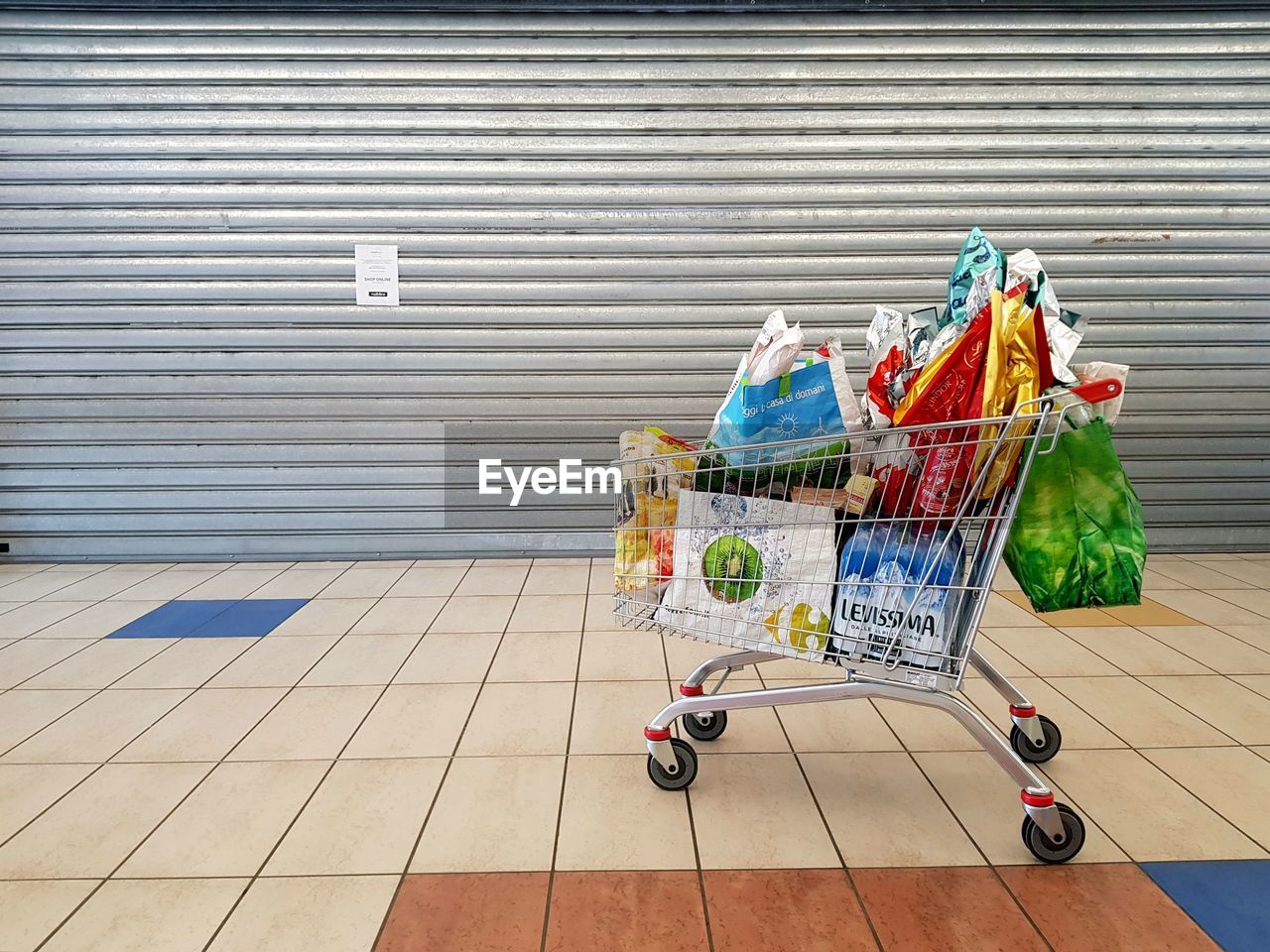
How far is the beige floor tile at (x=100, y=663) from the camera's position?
2561 mm

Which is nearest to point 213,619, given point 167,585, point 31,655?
point 31,655

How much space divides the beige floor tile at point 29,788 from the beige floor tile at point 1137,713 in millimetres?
2890

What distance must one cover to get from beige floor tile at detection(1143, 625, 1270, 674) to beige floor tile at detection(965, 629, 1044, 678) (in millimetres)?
475

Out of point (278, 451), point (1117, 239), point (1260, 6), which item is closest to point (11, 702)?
point (278, 451)

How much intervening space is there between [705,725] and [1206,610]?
2545 millimetres

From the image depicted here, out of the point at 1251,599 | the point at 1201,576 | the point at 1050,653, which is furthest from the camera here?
the point at 1201,576

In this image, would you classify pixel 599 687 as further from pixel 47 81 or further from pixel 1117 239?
pixel 47 81

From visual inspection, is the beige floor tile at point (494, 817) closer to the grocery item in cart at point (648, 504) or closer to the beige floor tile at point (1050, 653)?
the grocery item in cart at point (648, 504)

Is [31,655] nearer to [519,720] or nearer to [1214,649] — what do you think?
[519,720]

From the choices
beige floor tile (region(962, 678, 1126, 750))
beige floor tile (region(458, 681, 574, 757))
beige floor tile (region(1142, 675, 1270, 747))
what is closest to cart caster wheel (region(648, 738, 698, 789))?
beige floor tile (region(458, 681, 574, 757))

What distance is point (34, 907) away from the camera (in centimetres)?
151

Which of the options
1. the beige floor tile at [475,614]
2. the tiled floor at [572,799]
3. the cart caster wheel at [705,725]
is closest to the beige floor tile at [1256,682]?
the tiled floor at [572,799]

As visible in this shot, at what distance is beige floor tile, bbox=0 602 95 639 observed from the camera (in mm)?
Answer: 3066

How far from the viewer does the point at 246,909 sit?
150 cm
